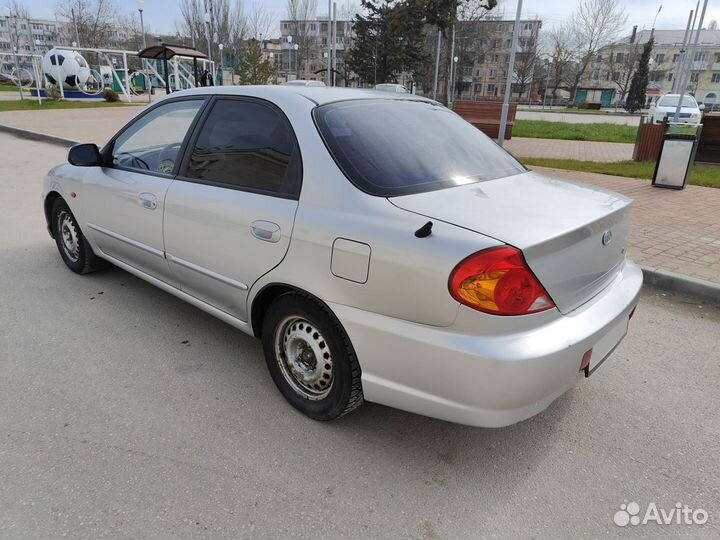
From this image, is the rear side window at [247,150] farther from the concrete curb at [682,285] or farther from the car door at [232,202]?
the concrete curb at [682,285]

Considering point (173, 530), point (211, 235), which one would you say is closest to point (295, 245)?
point (211, 235)

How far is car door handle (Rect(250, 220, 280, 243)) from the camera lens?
2.57m

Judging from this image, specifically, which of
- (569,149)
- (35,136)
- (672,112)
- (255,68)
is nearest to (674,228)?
(569,149)

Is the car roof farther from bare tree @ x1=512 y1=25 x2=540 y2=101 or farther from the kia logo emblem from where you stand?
bare tree @ x1=512 y1=25 x2=540 y2=101

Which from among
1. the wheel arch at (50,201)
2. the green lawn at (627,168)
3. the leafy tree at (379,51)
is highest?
the leafy tree at (379,51)

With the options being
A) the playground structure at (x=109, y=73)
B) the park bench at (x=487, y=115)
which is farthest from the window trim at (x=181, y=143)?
the playground structure at (x=109, y=73)

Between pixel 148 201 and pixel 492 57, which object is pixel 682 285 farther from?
pixel 492 57

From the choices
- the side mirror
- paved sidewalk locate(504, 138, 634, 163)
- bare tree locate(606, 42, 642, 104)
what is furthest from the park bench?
bare tree locate(606, 42, 642, 104)

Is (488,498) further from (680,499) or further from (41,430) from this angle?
(41,430)

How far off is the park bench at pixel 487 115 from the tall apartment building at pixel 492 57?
117ft

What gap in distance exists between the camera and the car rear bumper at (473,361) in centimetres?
200

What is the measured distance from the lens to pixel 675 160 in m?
8.16

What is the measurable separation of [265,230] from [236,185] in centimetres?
42

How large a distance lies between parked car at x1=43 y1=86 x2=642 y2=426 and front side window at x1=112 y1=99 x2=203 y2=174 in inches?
1.0
